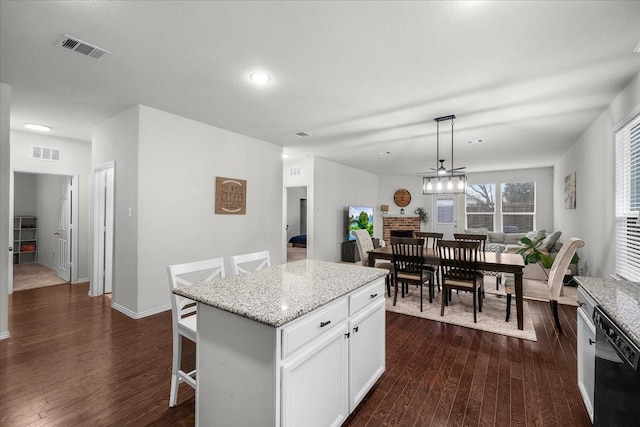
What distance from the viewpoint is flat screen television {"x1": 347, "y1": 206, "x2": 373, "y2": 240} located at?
7.61 metres

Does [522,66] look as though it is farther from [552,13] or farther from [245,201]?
[245,201]

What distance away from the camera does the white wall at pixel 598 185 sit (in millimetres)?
3139

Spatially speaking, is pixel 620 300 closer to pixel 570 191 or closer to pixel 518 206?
pixel 570 191

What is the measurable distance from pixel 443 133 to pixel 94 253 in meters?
5.74

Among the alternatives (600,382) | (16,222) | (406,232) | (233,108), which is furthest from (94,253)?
(406,232)

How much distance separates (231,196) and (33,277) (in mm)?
4444

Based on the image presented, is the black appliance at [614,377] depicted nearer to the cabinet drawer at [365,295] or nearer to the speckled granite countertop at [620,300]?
the speckled granite countertop at [620,300]

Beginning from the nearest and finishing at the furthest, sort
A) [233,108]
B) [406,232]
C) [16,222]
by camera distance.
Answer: [233,108] → [16,222] → [406,232]

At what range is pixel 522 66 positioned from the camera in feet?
8.21

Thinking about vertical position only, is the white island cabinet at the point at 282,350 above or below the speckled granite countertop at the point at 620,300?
below

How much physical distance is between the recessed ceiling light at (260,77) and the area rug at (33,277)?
17.2 ft

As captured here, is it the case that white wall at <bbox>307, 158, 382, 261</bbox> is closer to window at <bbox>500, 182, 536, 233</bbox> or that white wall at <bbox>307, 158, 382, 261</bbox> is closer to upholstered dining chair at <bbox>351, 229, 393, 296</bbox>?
upholstered dining chair at <bbox>351, 229, 393, 296</bbox>

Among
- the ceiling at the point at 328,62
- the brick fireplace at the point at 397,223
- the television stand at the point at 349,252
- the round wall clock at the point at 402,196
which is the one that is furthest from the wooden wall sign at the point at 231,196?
the round wall clock at the point at 402,196

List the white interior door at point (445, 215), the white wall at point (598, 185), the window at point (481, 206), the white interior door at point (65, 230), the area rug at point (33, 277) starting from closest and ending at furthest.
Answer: the white wall at point (598, 185) → the area rug at point (33, 277) → the white interior door at point (65, 230) → the window at point (481, 206) → the white interior door at point (445, 215)
